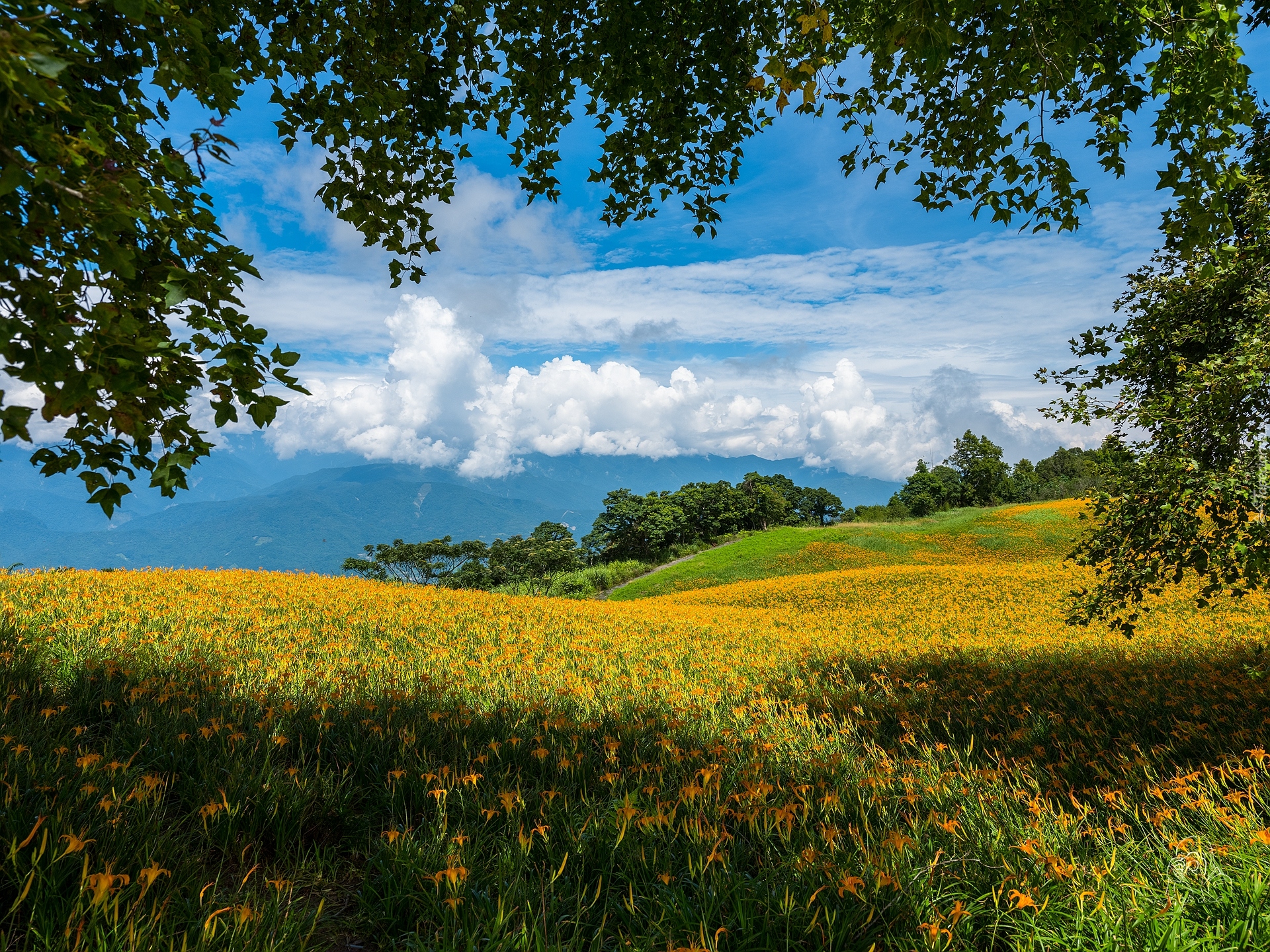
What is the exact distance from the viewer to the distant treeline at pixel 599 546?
4266 cm

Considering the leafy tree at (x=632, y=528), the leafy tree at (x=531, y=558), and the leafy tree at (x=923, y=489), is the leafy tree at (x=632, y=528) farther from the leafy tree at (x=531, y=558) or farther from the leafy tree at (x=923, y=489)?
the leafy tree at (x=923, y=489)

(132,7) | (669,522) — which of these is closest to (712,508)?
(669,522)

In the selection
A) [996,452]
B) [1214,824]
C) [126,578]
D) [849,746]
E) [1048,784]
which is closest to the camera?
[1214,824]

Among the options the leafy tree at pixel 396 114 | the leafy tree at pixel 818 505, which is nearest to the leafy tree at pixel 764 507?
the leafy tree at pixel 818 505

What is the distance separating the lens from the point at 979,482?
7644cm

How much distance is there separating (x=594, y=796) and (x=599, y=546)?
62.9 metres

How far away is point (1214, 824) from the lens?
2785mm

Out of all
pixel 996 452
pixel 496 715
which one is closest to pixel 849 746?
pixel 496 715

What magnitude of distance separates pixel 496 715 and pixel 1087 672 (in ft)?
24.3

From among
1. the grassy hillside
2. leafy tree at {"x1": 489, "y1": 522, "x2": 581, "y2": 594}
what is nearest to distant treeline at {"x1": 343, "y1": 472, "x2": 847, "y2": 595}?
leafy tree at {"x1": 489, "y1": 522, "x2": 581, "y2": 594}

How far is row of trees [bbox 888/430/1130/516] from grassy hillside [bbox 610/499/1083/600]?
33.3 meters

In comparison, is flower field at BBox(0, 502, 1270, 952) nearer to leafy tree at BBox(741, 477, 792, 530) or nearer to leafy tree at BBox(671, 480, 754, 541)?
leafy tree at BBox(671, 480, 754, 541)

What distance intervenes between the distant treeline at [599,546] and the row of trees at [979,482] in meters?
17.9

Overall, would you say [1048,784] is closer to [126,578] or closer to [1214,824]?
[1214,824]
